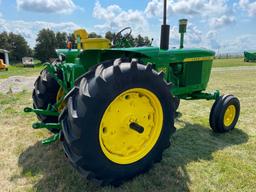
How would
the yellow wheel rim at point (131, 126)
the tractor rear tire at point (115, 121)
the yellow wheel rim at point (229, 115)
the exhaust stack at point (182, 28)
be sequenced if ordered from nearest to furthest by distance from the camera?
the tractor rear tire at point (115, 121)
the yellow wheel rim at point (131, 126)
the yellow wheel rim at point (229, 115)
the exhaust stack at point (182, 28)

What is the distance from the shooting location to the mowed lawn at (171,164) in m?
2.84

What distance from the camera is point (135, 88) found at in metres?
2.71

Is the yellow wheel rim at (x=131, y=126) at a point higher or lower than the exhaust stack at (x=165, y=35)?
lower

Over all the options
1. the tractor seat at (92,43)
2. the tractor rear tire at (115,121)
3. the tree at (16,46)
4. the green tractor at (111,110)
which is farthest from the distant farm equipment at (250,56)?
the tree at (16,46)

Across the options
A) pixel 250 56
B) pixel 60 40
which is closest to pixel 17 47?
pixel 60 40

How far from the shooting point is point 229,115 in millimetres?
4652

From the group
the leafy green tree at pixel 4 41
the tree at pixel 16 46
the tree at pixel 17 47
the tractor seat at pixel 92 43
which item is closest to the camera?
the tractor seat at pixel 92 43

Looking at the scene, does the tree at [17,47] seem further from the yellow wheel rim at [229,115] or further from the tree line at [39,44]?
the yellow wheel rim at [229,115]

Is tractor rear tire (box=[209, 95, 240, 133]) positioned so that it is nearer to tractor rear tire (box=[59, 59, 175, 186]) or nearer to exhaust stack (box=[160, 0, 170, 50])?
exhaust stack (box=[160, 0, 170, 50])

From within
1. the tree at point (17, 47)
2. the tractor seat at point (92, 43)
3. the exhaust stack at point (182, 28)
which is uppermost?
the exhaust stack at point (182, 28)

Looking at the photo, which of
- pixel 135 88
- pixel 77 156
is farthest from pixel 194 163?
pixel 77 156

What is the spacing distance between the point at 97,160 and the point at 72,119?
0.49m

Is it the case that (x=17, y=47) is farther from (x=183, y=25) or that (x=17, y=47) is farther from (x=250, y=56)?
(x=183, y=25)

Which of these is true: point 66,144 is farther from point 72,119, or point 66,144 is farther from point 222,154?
point 222,154
